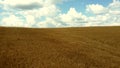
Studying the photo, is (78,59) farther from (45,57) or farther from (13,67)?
(13,67)

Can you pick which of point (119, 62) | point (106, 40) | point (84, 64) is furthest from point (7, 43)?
point (106, 40)

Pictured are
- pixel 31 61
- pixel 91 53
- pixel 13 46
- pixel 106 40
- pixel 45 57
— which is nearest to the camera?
pixel 31 61

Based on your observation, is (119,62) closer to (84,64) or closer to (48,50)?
(84,64)

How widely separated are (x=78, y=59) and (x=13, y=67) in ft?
29.0

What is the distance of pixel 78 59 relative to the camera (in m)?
27.6

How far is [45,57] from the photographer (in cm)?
2600

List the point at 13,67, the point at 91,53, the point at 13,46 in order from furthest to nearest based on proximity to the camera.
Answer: the point at 91,53 < the point at 13,46 < the point at 13,67

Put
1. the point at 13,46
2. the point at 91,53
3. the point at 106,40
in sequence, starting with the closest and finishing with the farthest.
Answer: the point at 13,46 < the point at 91,53 < the point at 106,40

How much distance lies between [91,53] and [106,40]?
51.1ft

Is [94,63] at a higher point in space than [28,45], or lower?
lower

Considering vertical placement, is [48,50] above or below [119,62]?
above

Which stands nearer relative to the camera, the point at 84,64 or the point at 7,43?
the point at 84,64

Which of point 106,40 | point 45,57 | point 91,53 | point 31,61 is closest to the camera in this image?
point 31,61

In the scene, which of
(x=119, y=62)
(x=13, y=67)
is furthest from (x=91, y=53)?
(x=13, y=67)
